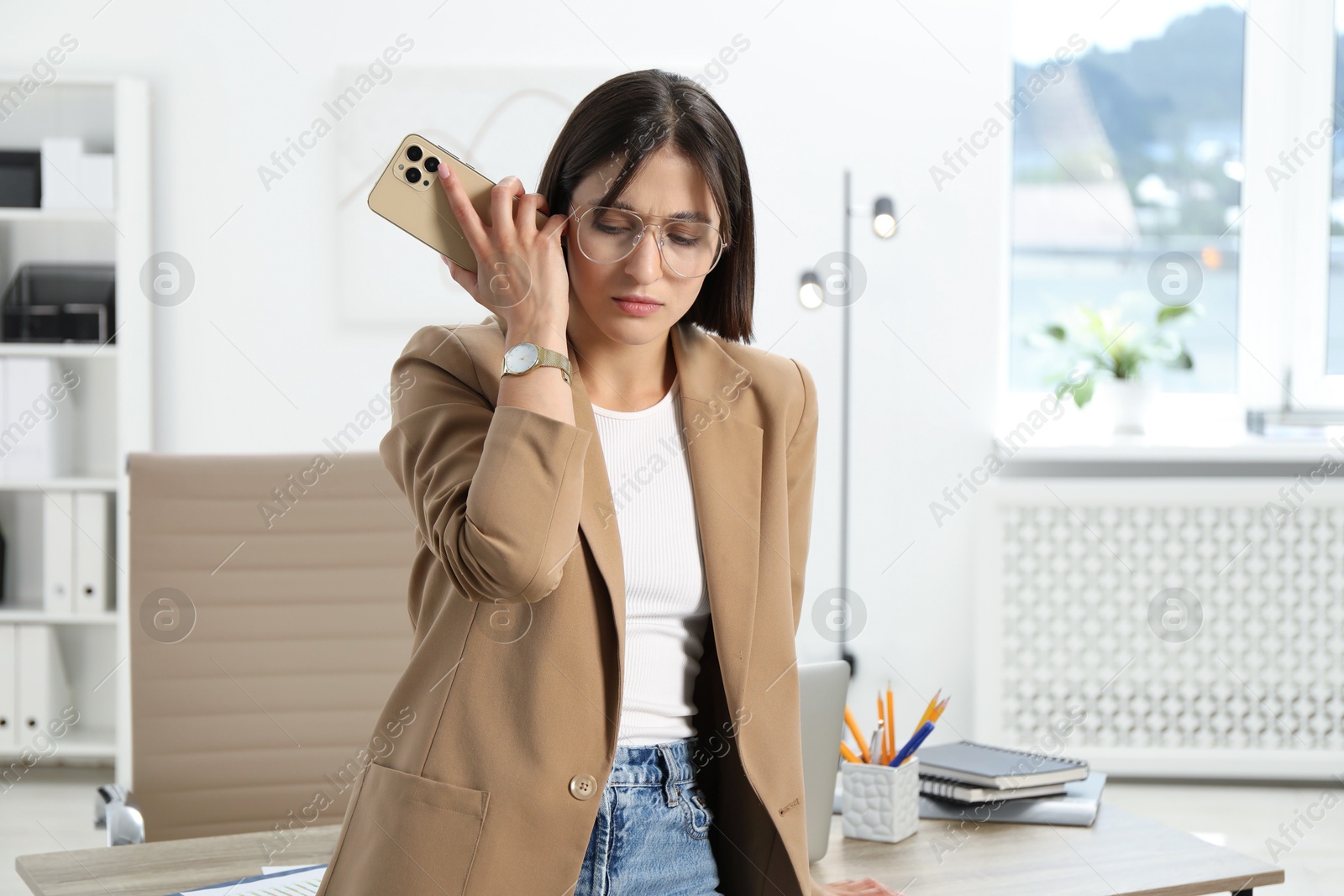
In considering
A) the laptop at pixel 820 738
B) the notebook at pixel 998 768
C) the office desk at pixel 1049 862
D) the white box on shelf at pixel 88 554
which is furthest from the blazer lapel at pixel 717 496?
the white box on shelf at pixel 88 554

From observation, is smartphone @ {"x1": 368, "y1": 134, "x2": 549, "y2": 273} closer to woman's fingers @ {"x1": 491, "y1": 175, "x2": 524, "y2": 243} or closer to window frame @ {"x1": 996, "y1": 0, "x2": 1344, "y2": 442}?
woman's fingers @ {"x1": 491, "y1": 175, "x2": 524, "y2": 243}

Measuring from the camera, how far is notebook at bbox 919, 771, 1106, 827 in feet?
4.44

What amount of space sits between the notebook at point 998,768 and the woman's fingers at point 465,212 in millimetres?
846

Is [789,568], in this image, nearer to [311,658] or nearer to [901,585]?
[311,658]

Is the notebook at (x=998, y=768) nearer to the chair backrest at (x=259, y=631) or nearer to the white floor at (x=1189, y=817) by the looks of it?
the chair backrest at (x=259, y=631)

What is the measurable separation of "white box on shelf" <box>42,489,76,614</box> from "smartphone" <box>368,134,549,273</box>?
8.67ft

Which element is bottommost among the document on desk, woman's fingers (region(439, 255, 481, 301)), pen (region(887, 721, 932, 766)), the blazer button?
the document on desk

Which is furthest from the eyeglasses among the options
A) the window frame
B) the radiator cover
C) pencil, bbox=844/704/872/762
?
the window frame

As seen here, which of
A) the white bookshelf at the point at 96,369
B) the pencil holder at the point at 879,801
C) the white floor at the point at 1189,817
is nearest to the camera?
the pencil holder at the point at 879,801

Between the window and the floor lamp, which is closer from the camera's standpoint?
the floor lamp

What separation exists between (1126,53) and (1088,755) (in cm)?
205

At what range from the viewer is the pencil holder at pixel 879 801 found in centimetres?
130

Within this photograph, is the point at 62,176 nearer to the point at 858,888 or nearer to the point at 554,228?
the point at 554,228

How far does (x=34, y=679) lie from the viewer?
3271mm
